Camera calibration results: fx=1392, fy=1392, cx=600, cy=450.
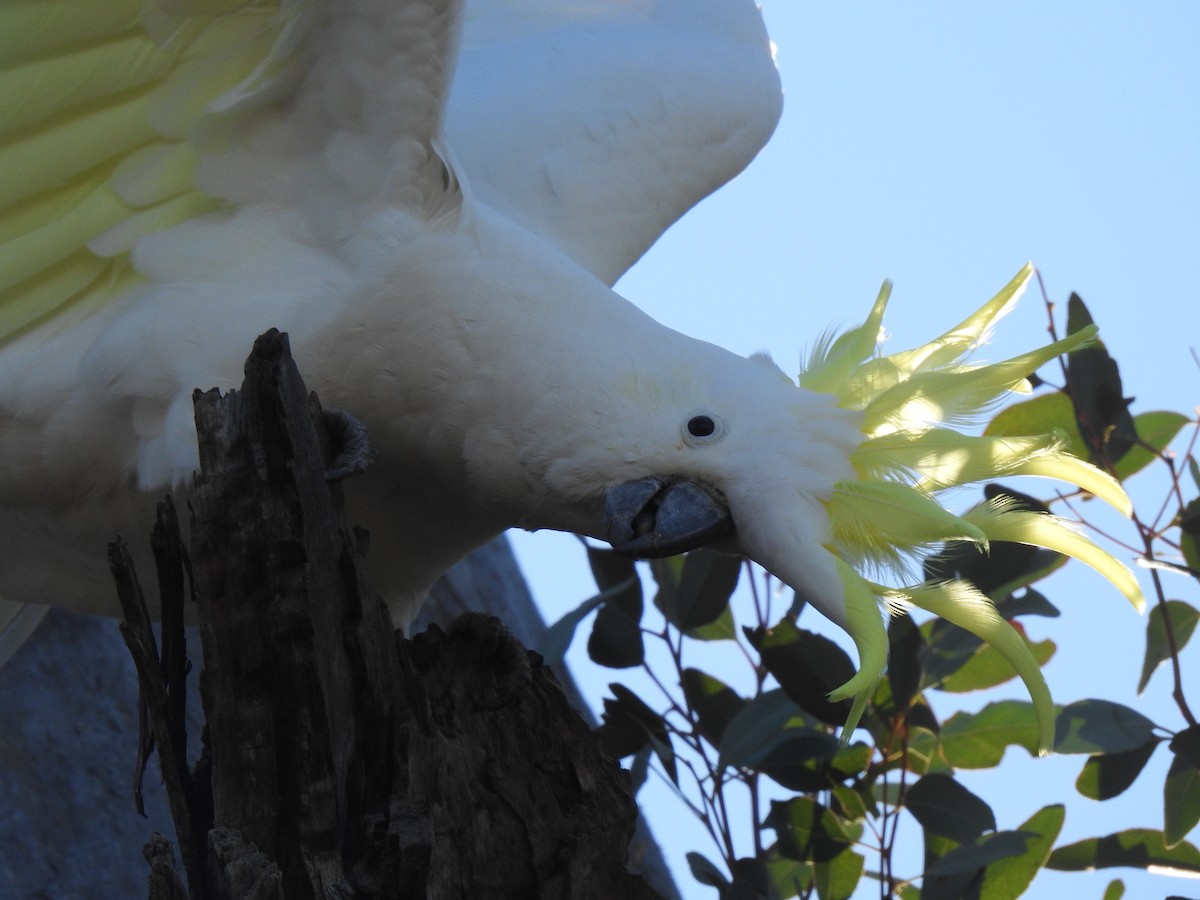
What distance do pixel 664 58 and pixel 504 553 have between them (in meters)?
2.43

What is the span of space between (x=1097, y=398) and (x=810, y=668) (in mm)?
618

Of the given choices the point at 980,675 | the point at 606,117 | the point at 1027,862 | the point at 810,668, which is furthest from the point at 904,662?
the point at 606,117

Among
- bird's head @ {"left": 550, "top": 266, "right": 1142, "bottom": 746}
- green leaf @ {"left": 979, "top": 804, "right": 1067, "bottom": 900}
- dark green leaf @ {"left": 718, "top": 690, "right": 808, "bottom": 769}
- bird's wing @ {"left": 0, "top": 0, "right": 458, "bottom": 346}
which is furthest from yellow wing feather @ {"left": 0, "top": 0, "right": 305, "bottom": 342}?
green leaf @ {"left": 979, "top": 804, "right": 1067, "bottom": 900}

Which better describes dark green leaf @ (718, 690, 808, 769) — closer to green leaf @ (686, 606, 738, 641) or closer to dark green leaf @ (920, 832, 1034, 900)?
green leaf @ (686, 606, 738, 641)

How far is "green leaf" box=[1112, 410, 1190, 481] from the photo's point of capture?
7.48 ft

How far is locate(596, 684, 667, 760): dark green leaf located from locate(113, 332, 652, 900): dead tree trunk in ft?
2.15

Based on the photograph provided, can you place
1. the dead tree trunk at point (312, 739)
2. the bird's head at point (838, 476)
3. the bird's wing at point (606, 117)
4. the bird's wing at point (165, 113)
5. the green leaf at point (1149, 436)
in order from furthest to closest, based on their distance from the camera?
1. the bird's wing at point (606, 117)
2. the green leaf at point (1149, 436)
3. the bird's wing at point (165, 113)
4. the bird's head at point (838, 476)
5. the dead tree trunk at point (312, 739)

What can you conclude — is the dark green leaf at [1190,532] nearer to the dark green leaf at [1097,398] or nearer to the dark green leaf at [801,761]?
the dark green leaf at [1097,398]

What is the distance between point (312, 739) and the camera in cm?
153

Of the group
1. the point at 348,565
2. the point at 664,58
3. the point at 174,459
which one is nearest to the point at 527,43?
the point at 664,58

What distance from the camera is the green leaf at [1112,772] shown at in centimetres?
220

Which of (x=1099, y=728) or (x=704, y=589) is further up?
(x=704, y=589)

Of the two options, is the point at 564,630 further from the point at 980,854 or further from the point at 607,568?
the point at 980,854

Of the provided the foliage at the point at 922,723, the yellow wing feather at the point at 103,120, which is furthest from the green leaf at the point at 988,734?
the yellow wing feather at the point at 103,120
